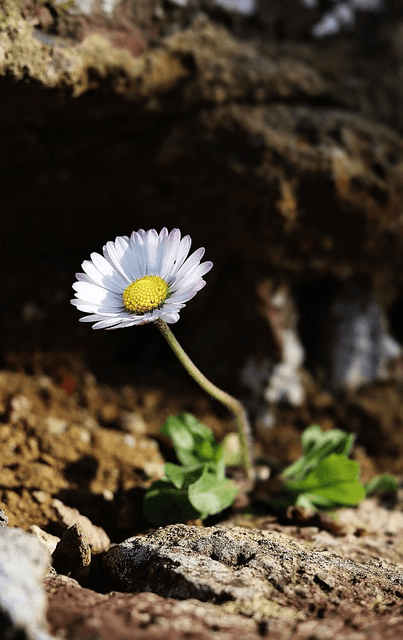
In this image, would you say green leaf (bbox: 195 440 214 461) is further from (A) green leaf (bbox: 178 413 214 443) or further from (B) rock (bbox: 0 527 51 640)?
(B) rock (bbox: 0 527 51 640)

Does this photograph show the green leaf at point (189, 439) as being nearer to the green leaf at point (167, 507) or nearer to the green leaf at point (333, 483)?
the green leaf at point (167, 507)

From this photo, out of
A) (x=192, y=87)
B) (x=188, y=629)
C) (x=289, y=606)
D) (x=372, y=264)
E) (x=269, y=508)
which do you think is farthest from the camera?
(x=372, y=264)

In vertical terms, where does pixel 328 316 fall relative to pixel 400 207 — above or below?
below

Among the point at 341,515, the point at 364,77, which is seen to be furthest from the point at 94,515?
the point at 364,77

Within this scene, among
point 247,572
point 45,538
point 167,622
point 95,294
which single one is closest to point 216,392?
point 95,294

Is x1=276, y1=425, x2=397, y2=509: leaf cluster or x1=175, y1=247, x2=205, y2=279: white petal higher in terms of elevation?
x1=175, y1=247, x2=205, y2=279: white petal

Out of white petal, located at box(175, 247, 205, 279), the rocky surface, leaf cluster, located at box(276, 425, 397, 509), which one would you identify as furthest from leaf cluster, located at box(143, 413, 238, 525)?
white petal, located at box(175, 247, 205, 279)

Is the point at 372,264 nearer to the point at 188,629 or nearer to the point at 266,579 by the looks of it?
the point at 266,579

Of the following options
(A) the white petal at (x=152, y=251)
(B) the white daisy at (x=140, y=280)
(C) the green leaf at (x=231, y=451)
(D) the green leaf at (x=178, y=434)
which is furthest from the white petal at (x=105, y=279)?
(C) the green leaf at (x=231, y=451)
